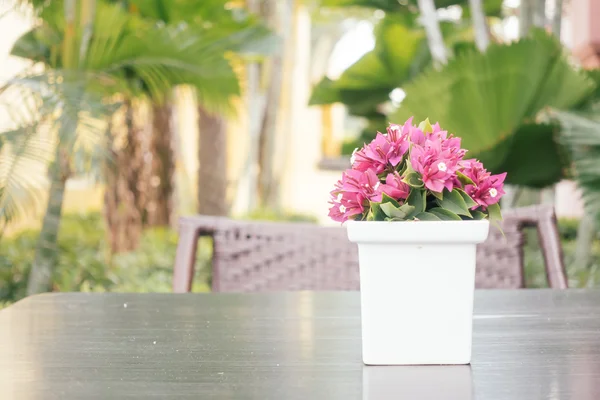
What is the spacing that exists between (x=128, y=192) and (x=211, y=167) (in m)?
1.52

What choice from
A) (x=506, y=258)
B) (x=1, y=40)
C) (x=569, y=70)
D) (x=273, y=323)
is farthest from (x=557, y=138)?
(x=1, y=40)

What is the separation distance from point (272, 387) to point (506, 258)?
121cm

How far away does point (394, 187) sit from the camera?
2.89 feet

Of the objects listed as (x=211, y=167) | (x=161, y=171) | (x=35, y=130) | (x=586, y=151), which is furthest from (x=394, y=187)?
(x=211, y=167)

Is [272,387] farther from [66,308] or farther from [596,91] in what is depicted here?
[596,91]

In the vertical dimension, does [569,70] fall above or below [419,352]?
above

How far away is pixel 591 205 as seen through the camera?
8.84 feet

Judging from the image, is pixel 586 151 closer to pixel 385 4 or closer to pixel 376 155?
pixel 376 155

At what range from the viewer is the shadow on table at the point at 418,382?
2.47 ft

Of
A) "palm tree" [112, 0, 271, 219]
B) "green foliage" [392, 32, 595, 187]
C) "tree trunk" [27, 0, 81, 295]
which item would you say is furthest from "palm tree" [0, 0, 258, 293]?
"green foliage" [392, 32, 595, 187]

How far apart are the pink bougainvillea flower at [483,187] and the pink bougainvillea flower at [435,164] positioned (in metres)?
0.04

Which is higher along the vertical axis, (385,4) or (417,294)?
(385,4)

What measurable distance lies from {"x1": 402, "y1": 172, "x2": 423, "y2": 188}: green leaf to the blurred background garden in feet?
6.39

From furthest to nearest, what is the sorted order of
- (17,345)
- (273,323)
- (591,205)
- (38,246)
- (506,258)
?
(38,246)
(591,205)
(506,258)
(273,323)
(17,345)
